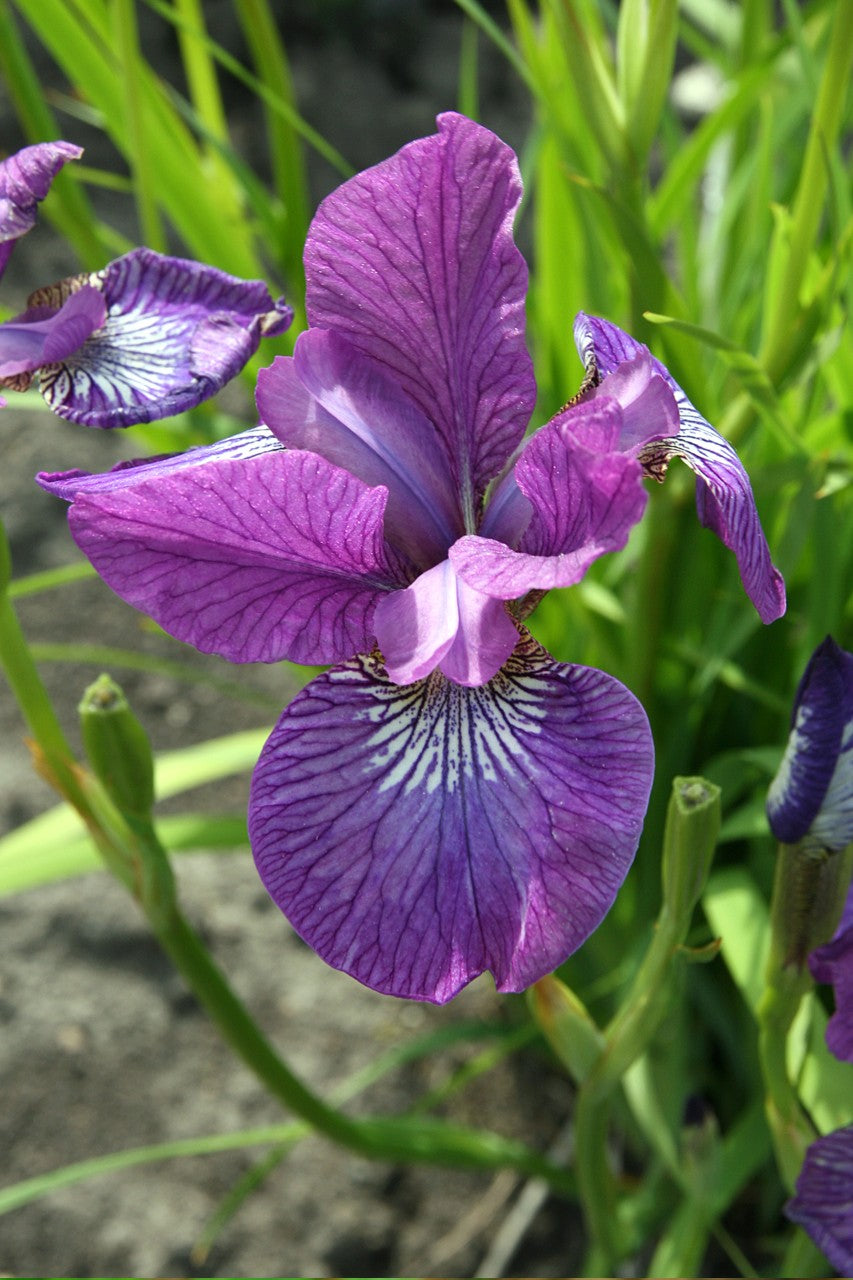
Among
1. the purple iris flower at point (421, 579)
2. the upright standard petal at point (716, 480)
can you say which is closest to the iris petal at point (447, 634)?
the purple iris flower at point (421, 579)

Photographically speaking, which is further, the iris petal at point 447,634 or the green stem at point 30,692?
the green stem at point 30,692

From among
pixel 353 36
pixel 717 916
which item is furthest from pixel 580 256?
pixel 353 36

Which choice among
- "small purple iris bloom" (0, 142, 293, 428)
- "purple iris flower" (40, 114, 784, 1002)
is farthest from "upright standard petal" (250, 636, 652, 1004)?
"small purple iris bloom" (0, 142, 293, 428)

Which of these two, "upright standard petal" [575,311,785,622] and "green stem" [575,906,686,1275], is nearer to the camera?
"upright standard petal" [575,311,785,622]

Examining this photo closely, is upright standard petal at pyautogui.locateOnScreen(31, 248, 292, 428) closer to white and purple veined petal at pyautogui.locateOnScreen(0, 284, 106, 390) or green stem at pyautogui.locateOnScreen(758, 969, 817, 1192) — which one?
white and purple veined petal at pyautogui.locateOnScreen(0, 284, 106, 390)

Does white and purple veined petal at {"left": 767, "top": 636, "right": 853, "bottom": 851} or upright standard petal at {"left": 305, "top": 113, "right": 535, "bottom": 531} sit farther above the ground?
upright standard petal at {"left": 305, "top": 113, "right": 535, "bottom": 531}

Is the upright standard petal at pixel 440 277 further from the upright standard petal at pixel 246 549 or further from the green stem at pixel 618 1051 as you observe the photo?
the green stem at pixel 618 1051
